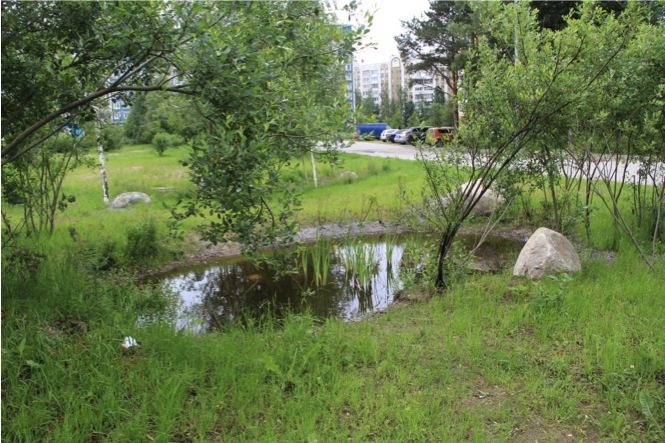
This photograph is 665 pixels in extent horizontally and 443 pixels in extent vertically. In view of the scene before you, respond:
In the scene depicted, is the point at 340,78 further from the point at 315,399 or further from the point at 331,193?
the point at 331,193

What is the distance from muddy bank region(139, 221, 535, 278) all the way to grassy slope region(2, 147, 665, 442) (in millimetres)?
3270

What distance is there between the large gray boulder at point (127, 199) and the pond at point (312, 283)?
180 inches

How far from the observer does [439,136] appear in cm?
Result: 750

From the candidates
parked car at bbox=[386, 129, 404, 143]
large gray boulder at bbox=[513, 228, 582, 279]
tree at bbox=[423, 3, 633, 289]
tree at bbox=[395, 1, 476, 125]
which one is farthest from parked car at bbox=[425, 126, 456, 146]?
parked car at bbox=[386, 129, 404, 143]

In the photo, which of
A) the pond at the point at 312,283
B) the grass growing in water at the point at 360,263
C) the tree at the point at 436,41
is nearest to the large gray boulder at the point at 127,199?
the pond at the point at 312,283

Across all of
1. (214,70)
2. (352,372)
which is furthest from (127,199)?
(214,70)

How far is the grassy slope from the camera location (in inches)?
140

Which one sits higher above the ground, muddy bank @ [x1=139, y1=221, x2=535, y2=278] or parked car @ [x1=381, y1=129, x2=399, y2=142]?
parked car @ [x1=381, y1=129, x2=399, y2=142]

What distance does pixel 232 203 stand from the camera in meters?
3.62

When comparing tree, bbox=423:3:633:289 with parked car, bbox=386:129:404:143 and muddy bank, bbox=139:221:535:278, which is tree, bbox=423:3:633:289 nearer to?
muddy bank, bbox=139:221:535:278

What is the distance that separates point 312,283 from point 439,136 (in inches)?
107

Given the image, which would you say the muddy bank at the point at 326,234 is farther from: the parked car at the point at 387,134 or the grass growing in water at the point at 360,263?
the parked car at the point at 387,134

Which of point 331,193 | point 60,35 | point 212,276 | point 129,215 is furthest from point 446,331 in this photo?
point 331,193

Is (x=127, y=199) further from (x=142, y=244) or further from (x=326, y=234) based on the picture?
(x=326, y=234)
